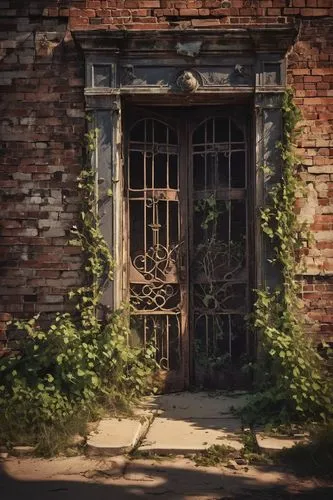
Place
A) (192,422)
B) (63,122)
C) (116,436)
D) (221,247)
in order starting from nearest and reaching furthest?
1. (116,436)
2. (192,422)
3. (63,122)
4. (221,247)

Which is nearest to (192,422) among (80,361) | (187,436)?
(187,436)

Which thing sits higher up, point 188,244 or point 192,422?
point 188,244

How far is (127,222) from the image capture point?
211 inches

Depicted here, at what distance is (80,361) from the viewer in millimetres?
4574

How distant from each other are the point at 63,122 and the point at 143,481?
3293mm

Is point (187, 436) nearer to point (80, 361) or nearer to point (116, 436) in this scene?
point (116, 436)

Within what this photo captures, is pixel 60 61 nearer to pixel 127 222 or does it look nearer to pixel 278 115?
pixel 127 222

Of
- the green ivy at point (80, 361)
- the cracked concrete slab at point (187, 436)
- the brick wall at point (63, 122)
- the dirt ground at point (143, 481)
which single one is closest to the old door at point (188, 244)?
the green ivy at point (80, 361)

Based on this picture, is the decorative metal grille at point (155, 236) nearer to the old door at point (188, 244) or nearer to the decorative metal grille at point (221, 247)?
the old door at point (188, 244)

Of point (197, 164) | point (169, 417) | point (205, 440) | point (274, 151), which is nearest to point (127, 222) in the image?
point (197, 164)

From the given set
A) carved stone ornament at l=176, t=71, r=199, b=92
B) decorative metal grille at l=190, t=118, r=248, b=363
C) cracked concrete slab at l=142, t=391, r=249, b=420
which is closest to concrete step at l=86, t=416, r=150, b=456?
cracked concrete slab at l=142, t=391, r=249, b=420

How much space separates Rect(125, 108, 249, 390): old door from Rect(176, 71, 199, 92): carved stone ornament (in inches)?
17.6

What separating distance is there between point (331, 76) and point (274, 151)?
→ 0.91 metres

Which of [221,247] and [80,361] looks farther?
[221,247]
